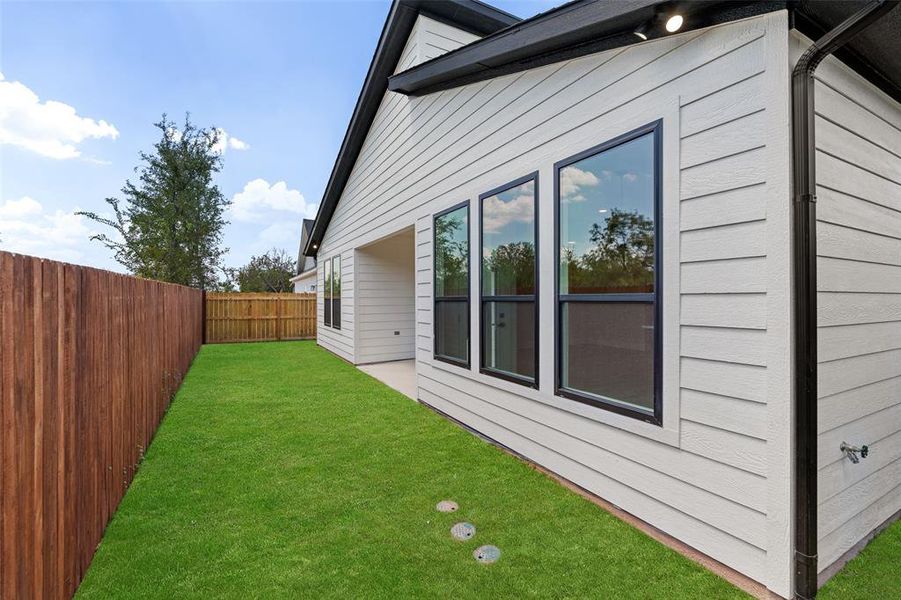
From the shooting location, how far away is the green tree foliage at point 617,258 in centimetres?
267

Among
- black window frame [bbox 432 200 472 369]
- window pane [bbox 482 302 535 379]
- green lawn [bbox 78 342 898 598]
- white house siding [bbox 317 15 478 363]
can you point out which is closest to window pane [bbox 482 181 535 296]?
window pane [bbox 482 302 535 379]

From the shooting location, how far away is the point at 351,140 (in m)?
8.56

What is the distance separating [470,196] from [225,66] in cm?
1083

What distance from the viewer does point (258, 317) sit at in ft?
47.2

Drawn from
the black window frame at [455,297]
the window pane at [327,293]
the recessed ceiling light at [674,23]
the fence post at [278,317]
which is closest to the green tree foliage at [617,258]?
the recessed ceiling light at [674,23]

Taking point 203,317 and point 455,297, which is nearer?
point 455,297

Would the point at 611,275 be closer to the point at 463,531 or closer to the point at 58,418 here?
the point at 463,531

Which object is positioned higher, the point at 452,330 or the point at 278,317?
the point at 452,330

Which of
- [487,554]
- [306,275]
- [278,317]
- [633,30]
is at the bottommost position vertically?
[487,554]

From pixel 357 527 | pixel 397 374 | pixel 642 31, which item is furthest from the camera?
pixel 397 374

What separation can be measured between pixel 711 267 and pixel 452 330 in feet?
10.5

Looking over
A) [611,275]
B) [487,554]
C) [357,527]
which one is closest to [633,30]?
[611,275]

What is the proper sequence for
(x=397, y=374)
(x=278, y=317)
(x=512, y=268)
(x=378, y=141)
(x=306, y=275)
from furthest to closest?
1. (x=306, y=275)
2. (x=278, y=317)
3. (x=397, y=374)
4. (x=378, y=141)
5. (x=512, y=268)

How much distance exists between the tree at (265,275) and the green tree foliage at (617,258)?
32.1 metres
